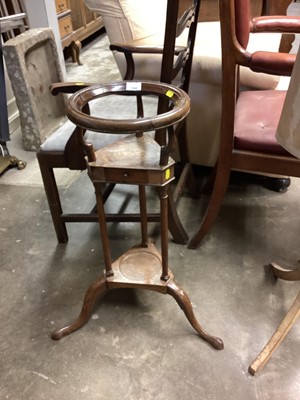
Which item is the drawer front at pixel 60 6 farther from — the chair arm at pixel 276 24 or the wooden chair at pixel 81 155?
the chair arm at pixel 276 24

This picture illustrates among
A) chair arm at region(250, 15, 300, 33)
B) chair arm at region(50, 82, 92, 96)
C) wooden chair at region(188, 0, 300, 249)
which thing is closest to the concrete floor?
wooden chair at region(188, 0, 300, 249)

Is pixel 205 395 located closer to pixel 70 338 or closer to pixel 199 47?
pixel 70 338

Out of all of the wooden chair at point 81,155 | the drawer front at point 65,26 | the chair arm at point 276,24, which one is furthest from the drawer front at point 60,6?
the chair arm at point 276,24

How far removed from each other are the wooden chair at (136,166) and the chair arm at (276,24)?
1.90 feet

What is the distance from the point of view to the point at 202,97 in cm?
166

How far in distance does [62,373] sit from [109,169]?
68 centimetres

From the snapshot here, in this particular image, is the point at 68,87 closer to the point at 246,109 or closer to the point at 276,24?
the point at 246,109

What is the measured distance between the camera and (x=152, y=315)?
4.21ft

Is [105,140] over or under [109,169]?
under

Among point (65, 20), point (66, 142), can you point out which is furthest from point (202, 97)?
point (65, 20)

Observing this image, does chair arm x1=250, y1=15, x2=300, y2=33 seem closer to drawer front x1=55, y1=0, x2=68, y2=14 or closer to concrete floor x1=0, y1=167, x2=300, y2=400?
concrete floor x1=0, y1=167, x2=300, y2=400

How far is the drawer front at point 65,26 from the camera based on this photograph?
3207 millimetres

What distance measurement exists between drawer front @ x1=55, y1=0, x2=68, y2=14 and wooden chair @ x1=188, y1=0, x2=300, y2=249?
2.33 metres

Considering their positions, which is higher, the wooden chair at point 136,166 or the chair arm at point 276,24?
the chair arm at point 276,24
